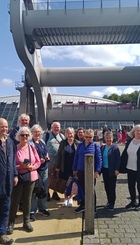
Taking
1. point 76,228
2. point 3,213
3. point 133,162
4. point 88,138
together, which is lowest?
point 76,228

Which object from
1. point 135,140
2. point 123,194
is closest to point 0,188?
point 135,140

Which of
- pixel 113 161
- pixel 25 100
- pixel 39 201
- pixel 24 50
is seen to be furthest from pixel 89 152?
pixel 25 100

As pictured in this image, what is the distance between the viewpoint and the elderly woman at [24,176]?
448 centimetres

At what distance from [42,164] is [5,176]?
1266 mm

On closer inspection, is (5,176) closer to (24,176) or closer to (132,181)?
(24,176)

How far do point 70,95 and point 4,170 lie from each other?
60.5 metres

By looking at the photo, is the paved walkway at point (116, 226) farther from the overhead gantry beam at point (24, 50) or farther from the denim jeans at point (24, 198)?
the overhead gantry beam at point (24, 50)

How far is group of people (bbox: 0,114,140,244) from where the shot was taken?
4.10 metres

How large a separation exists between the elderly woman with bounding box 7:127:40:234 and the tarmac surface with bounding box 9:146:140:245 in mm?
232

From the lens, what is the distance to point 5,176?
400 cm

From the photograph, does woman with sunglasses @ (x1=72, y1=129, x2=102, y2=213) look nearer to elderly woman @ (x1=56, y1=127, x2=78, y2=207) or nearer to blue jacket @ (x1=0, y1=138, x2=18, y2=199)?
elderly woman @ (x1=56, y1=127, x2=78, y2=207)

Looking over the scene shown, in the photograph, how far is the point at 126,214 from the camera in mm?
5352

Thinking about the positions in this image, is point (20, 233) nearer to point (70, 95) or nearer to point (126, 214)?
point (126, 214)

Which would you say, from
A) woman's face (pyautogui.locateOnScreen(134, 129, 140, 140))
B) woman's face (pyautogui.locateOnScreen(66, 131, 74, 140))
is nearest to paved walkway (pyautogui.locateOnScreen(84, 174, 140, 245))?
woman's face (pyautogui.locateOnScreen(134, 129, 140, 140))
